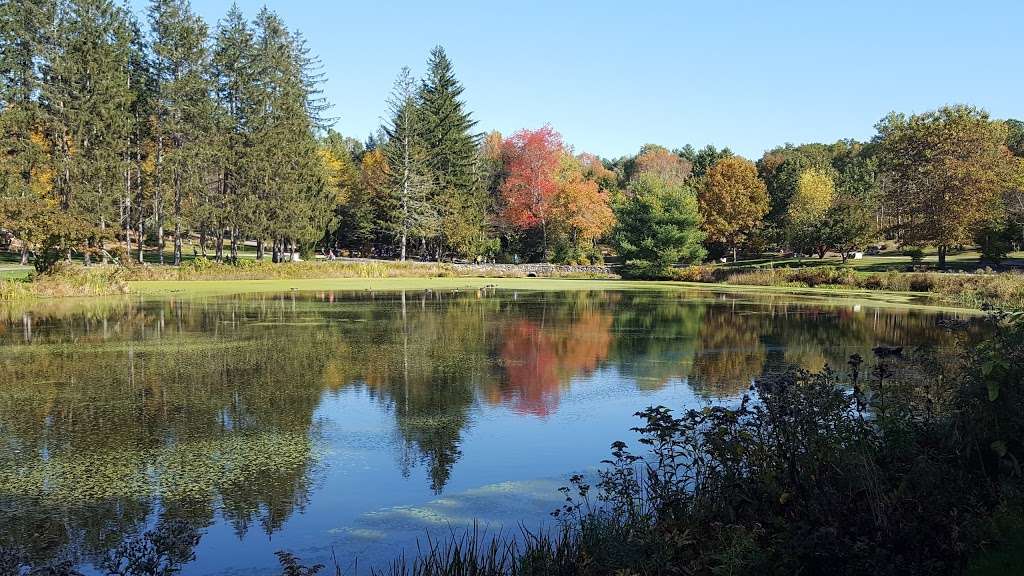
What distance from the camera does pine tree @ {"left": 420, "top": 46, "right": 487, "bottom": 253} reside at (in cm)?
5716

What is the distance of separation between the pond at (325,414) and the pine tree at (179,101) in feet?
80.5

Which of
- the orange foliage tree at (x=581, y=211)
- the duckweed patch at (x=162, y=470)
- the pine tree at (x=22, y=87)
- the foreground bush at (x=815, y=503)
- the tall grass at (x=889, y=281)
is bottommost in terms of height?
the duckweed patch at (x=162, y=470)

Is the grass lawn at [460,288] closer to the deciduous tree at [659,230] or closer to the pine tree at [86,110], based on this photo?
the deciduous tree at [659,230]

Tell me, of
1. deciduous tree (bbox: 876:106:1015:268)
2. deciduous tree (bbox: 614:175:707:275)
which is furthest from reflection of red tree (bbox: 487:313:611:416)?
deciduous tree (bbox: 876:106:1015:268)

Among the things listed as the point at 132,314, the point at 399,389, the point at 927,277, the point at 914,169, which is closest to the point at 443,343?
the point at 399,389

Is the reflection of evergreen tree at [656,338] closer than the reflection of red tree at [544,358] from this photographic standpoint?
No

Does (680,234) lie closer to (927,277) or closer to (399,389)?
(927,277)

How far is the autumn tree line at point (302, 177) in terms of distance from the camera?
3847cm

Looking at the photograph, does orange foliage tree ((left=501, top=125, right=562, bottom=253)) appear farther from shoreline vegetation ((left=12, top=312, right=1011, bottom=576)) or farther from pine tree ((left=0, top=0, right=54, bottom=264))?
shoreline vegetation ((left=12, top=312, right=1011, bottom=576))

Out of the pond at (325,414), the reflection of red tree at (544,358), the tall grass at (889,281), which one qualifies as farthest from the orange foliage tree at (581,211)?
the pond at (325,414)

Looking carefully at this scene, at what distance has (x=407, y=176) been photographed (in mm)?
55438

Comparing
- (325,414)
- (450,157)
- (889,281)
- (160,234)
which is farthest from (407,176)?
(325,414)

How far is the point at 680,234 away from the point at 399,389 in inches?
1454

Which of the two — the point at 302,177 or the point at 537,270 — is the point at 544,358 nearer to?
the point at 537,270
